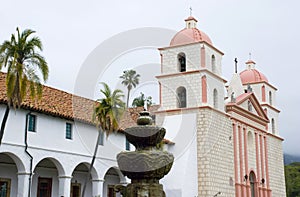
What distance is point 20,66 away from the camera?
61.1ft

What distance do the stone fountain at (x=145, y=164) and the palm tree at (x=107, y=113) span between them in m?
14.2

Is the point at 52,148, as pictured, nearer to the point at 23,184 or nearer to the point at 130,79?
the point at 23,184

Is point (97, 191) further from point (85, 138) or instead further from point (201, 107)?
point (201, 107)

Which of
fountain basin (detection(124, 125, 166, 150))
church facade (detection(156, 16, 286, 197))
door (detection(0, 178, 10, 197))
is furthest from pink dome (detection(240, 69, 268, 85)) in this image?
fountain basin (detection(124, 125, 166, 150))

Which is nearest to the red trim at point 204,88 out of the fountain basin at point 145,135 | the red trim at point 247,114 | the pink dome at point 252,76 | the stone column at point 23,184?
the red trim at point 247,114

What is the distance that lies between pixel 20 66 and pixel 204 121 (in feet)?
49.4

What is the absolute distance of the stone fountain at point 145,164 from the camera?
9953 millimetres

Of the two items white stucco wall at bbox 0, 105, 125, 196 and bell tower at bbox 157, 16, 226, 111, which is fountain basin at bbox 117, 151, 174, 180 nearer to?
white stucco wall at bbox 0, 105, 125, 196

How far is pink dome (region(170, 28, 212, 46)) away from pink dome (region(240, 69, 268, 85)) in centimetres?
1169

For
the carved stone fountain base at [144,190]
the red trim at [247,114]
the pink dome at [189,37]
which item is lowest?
the carved stone fountain base at [144,190]

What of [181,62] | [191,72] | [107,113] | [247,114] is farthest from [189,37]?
[107,113]

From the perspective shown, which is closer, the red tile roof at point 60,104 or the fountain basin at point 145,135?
the fountain basin at point 145,135

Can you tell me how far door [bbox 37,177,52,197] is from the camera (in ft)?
79.4

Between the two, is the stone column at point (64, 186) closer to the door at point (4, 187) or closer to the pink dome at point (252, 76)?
the door at point (4, 187)
